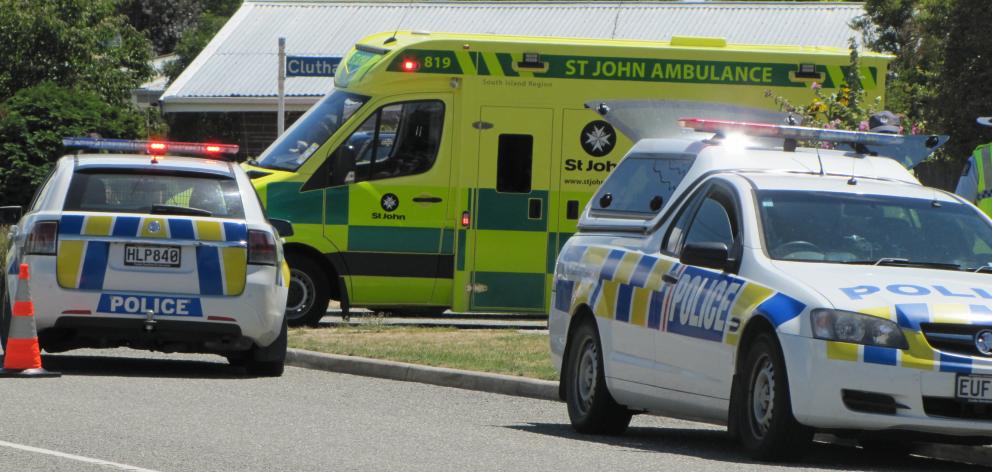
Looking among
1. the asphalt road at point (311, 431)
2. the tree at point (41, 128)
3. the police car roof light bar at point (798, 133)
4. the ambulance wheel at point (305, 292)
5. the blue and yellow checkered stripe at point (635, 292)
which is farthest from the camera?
the tree at point (41, 128)

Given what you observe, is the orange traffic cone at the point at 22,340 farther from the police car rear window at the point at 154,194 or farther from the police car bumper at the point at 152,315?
the police car rear window at the point at 154,194

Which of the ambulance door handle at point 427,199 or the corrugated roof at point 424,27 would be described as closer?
the ambulance door handle at point 427,199

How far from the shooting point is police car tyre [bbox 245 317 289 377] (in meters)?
13.4

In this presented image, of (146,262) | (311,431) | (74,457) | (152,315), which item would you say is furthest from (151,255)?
(74,457)

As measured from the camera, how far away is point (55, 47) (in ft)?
122

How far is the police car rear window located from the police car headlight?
5633 mm

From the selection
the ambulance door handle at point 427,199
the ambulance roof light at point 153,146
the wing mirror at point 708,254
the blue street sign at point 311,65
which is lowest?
the wing mirror at point 708,254

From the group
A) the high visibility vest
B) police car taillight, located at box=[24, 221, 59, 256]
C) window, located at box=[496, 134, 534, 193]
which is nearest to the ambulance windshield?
window, located at box=[496, 134, 534, 193]

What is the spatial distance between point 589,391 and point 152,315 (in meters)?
3.42

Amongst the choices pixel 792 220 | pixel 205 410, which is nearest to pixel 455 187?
pixel 205 410

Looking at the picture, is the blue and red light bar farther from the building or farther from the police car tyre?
the building

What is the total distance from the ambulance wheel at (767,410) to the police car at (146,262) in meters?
4.75

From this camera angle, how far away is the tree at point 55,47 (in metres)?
36.8

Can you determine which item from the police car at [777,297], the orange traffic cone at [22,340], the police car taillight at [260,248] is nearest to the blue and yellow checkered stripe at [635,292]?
A: the police car at [777,297]
